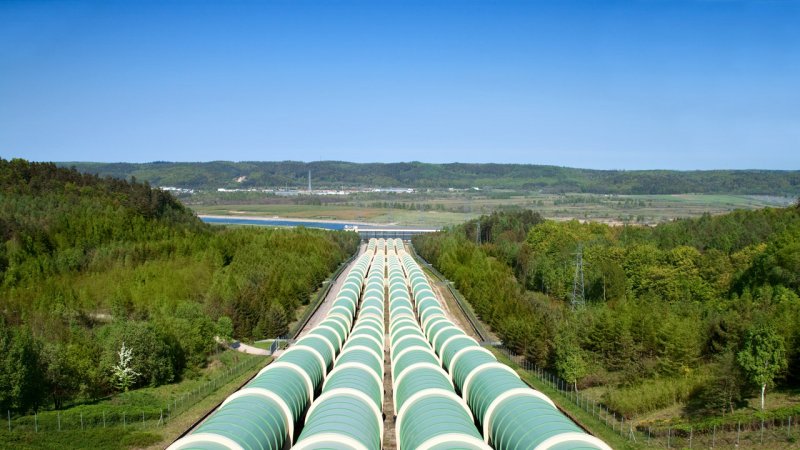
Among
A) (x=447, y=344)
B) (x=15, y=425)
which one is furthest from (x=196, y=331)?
(x=447, y=344)

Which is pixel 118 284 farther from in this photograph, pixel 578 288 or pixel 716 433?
pixel 716 433

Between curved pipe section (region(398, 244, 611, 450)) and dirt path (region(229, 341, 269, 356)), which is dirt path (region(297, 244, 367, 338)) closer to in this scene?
dirt path (region(229, 341, 269, 356))

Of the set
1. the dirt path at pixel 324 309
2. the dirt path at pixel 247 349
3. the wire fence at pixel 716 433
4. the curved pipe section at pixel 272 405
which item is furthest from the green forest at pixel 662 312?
the dirt path at pixel 247 349

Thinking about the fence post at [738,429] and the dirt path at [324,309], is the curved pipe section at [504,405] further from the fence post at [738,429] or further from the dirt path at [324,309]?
the dirt path at [324,309]

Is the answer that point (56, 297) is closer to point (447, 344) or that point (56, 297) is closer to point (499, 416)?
point (447, 344)

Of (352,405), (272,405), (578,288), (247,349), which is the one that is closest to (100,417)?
(272,405)
